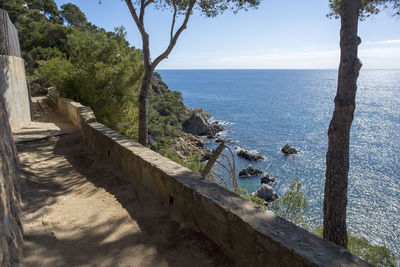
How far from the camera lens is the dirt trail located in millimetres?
2859

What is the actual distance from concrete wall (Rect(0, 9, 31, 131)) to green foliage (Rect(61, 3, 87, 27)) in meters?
44.6

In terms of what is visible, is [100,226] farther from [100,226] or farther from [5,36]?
[5,36]

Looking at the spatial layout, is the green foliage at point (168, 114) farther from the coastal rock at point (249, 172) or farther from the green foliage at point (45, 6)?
the green foliage at point (45, 6)

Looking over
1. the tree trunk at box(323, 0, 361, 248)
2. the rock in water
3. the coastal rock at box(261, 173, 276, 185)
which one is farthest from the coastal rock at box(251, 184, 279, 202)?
the rock in water

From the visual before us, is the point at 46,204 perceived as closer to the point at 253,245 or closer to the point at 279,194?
the point at 253,245

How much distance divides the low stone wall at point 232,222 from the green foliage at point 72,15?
2030 inches

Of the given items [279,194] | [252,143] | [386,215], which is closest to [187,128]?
[252,143]

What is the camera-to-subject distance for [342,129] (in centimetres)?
538

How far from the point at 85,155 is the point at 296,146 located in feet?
119

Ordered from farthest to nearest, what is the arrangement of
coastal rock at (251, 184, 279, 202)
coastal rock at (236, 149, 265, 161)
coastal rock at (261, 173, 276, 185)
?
1. coastal rock at (236, 149, 265, 161)
2. coastal rock at (261, 173, 276, 185)
3. coastal rock at (251, 184, 279, 202)

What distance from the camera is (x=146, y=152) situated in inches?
186

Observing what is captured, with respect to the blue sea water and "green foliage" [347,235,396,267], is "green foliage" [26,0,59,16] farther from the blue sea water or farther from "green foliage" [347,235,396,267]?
"green foliage" [347,235,396,267]

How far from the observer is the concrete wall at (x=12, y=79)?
25.2 feet

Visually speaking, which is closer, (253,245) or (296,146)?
(253,245)
